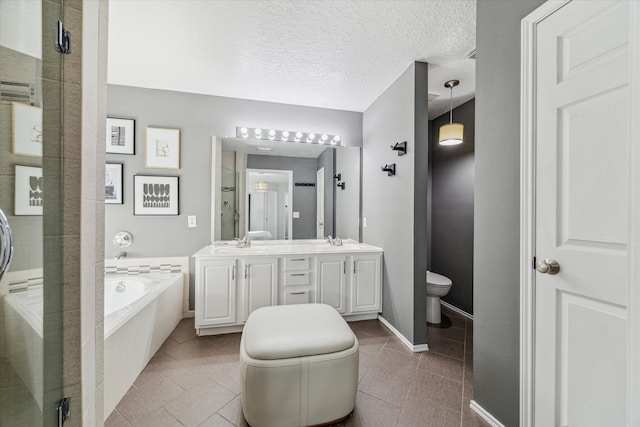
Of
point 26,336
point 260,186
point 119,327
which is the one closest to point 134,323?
point 119,327

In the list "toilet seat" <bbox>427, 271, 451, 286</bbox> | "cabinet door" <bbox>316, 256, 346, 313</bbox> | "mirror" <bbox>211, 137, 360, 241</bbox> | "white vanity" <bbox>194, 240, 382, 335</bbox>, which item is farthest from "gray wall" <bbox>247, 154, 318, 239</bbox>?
"toilet seat" <bbox>427, 271, 451, 286</bbox>

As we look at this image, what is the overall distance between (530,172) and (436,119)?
2743 mm

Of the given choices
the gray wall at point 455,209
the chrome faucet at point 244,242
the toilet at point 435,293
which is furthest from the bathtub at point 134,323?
the gray wall at point 455,209

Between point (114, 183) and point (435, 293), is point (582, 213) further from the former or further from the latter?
point (114, 183)

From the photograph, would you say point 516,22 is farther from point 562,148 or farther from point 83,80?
→ point 83,80

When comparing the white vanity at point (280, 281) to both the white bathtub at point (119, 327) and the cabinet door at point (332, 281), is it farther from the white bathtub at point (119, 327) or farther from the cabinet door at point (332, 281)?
the white bathtub at point (119, 327)

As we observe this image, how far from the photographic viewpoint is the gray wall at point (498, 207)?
127 centimetres

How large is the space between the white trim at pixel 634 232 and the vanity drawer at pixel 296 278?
2117 mm

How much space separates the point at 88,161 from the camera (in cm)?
79

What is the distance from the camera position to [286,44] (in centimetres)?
198

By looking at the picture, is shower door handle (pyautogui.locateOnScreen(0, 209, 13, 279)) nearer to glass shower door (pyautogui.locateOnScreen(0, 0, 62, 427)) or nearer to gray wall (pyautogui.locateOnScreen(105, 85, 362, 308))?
glass shower door (pyautogui.locateOnScreen(0, 0, 62, 427))

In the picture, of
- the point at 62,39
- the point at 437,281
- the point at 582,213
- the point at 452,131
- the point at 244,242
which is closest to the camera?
the point at 62,39

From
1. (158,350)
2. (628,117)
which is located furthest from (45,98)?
(158,350)

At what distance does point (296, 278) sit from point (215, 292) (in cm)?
79
